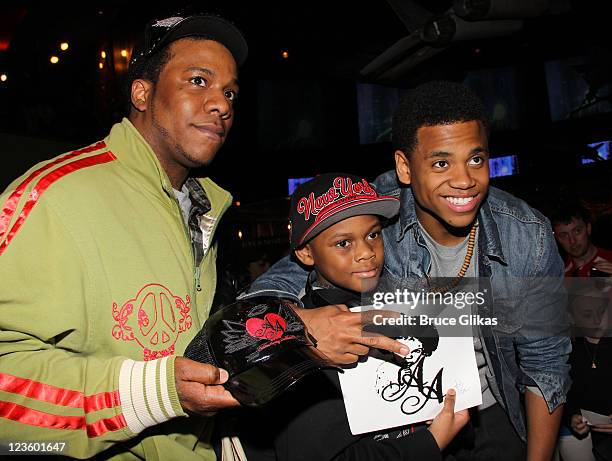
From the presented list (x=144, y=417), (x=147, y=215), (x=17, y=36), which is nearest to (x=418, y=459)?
(x=144, y=417)

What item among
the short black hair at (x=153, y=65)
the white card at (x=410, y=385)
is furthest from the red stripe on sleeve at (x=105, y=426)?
the short black hair at (x=153, y=65)

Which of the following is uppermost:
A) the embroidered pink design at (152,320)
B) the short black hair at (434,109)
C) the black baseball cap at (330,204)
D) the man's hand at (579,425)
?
the short black hair at (434,109)

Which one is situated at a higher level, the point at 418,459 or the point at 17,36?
the point at 17,36

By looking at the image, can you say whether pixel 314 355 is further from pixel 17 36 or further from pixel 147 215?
pixel 17 36

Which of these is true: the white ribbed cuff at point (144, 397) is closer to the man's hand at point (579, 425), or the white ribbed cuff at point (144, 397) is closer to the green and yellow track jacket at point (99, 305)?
the green and yellow track jacket at point (99, 305)

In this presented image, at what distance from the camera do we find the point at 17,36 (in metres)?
7.79

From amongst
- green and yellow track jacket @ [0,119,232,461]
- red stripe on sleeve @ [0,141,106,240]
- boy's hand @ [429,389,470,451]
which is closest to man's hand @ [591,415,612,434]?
boy's hand @ [429,389,470,451]

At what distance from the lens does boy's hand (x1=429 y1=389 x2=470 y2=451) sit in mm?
1704

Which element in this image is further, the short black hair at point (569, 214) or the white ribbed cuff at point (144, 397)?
the short black hair at point (569, 214)

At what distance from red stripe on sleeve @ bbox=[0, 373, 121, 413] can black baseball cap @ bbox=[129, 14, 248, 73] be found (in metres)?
1.31

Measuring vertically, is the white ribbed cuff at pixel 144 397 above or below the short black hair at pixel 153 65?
below

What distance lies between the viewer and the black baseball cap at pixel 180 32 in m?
1.93

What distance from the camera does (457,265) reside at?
89.7 inches

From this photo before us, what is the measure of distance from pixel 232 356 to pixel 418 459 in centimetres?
76
